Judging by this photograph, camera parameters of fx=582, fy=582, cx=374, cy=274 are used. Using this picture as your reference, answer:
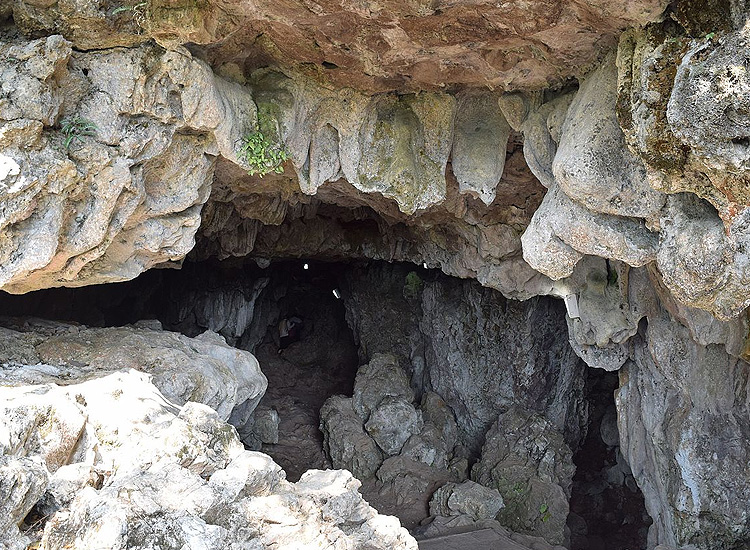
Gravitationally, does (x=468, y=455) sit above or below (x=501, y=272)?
below

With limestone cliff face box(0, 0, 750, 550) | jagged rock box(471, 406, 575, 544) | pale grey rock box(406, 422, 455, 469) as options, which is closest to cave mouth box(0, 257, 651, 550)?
pale grey rock box(406, 422, 455, 469)

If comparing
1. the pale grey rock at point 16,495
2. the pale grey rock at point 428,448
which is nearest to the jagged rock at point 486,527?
the pale grey rock at point 428,448

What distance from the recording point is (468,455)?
37.1 ft

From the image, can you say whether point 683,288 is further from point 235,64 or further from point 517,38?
point 235,64

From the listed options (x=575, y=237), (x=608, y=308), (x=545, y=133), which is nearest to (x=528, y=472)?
(x=608, y=308)

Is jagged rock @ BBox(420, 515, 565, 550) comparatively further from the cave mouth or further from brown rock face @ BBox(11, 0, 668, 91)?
brown rock face @ BBox(11, 0, 668, 91)

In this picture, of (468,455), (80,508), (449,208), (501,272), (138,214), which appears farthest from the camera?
(468,455)

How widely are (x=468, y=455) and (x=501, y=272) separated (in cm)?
422

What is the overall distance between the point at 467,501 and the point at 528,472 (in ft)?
4.85

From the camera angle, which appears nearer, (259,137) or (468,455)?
(259,137)

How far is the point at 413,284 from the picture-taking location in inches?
507

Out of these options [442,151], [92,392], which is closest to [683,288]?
[442,151]

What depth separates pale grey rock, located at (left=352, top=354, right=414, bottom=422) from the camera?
37.9 feet

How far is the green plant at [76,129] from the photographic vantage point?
4.57m
